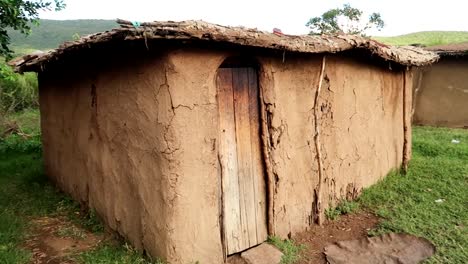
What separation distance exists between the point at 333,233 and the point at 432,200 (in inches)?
71.5

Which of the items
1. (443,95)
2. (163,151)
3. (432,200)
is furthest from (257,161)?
(443,95)

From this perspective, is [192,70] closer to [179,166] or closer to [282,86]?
[179,166]

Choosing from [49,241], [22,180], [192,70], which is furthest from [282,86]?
[22,180]

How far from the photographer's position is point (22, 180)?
783cm

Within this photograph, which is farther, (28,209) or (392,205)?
(28,209)

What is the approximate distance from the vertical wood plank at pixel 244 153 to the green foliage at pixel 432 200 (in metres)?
1.73

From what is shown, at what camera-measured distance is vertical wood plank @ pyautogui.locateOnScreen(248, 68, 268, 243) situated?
15.8 ft

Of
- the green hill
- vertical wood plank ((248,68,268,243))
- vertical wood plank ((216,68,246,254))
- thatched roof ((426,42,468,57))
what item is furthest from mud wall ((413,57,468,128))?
the green hill

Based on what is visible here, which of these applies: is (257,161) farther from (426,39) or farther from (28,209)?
(426,39)

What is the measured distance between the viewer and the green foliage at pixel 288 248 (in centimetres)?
469

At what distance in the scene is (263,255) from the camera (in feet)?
15.4

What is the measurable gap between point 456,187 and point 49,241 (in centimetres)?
615

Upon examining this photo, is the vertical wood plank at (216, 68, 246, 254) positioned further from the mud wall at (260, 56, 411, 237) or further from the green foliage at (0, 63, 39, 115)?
the green foliage at (0, 63, 39, 115)

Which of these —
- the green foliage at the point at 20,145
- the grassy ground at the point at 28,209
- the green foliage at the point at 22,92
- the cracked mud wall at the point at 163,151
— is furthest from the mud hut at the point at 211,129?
the green foliage at the point at 22,92
